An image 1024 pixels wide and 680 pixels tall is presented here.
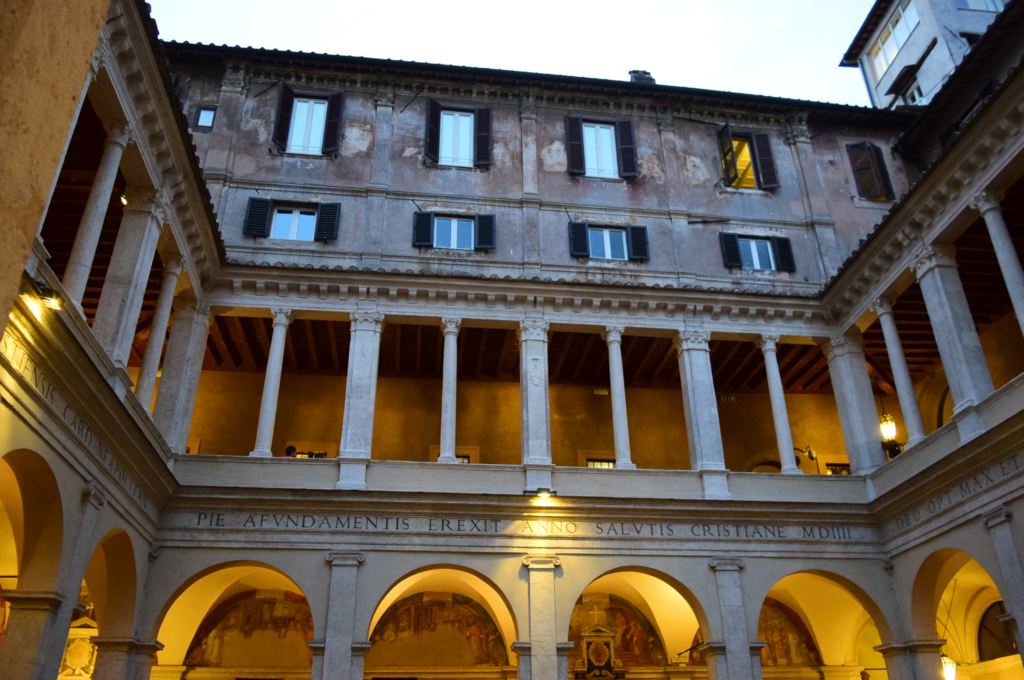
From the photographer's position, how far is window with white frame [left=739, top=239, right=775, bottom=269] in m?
18.9

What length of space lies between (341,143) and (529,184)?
441cm

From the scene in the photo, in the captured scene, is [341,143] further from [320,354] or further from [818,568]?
[818,568]

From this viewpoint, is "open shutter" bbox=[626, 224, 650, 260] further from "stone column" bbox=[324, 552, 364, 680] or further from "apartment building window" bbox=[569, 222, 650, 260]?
"stone column" bbox=[324, 552, 364, 680]

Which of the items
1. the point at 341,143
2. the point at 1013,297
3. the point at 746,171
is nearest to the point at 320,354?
the point at 341,143

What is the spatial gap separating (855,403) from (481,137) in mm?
10083

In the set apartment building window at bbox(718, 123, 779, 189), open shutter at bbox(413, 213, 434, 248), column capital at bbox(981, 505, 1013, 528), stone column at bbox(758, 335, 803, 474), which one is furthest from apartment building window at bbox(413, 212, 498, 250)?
column capital at bbox(981, 505, 1013, 528)

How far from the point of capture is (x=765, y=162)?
20000 mm

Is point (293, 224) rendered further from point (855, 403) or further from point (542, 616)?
point (855, 403)

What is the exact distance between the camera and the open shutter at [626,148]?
63.9 ft

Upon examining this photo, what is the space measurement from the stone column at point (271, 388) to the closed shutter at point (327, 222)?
6.76ft

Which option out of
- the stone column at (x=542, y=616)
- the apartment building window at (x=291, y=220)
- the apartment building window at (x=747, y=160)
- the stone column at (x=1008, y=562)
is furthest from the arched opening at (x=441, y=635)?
the apartment building window at (x=747, y=160)

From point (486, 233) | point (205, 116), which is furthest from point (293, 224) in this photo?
point (486, 233)

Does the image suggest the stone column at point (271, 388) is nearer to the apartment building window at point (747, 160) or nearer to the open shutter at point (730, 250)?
→ the open shutter at point (730, 250)

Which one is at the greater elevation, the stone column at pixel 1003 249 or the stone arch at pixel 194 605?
the stone column at pixel 1003 249
